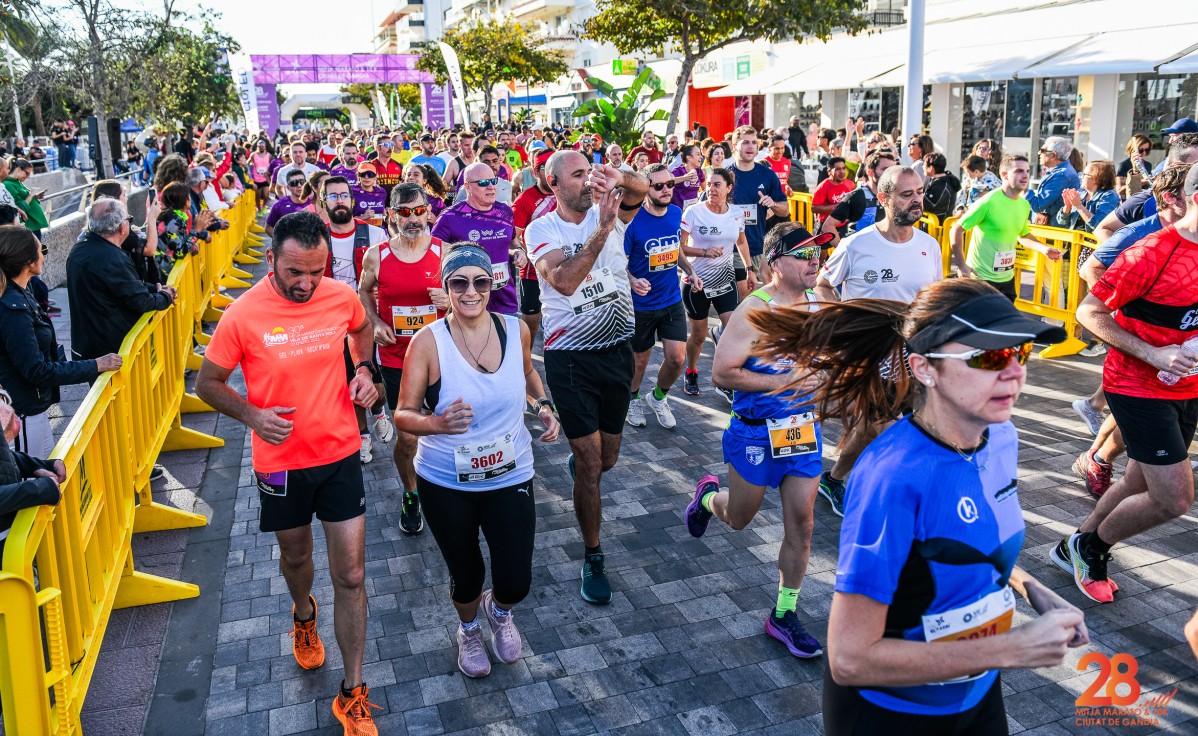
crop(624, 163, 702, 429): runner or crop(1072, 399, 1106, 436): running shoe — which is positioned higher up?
crop(624, 163, 702, 429): runner

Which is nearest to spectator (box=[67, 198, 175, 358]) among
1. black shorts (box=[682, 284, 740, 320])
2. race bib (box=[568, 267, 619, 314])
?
race bib (box=[568, 267, 619, 314])

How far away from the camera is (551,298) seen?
5184mm

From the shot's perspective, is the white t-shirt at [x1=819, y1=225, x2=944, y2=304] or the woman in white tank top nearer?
the woman in white tank top

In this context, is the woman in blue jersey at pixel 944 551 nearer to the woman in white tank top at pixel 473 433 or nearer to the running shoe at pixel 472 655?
the woman in white tank top at pixel 473 433

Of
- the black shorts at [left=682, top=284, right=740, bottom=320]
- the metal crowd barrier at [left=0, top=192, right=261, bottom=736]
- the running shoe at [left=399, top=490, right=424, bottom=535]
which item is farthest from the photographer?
the black shorts at [left=682, top=284, right=740, bottom=320]

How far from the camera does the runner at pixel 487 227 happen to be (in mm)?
7418

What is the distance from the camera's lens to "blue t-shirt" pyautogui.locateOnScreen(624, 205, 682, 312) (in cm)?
718

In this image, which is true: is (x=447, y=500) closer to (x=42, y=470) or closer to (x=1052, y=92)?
(x=42, y=470)

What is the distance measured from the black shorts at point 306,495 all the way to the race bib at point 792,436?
1806 millimetres

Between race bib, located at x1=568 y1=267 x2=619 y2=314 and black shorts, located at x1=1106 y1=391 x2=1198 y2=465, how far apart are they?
250cm

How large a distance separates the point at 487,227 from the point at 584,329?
2751 millimetres

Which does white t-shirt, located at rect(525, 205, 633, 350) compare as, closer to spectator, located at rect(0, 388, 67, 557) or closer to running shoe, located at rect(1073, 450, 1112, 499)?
spectator, located at rect(0, 388, 67, 557)

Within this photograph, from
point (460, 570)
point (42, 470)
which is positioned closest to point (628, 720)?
point (460, 570)

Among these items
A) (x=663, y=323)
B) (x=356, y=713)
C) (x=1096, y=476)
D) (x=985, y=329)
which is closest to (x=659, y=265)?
(x=663, y=323)
